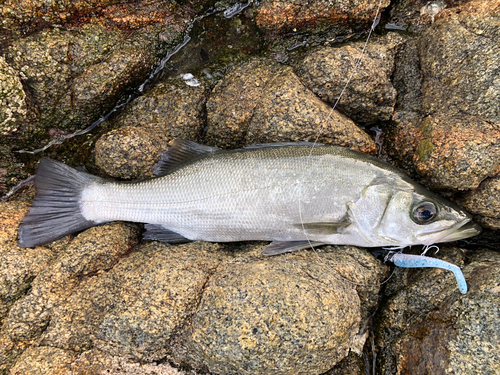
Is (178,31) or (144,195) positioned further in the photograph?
(178,31)

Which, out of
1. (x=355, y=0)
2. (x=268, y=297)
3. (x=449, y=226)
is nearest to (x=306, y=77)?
(x=355, y=0)

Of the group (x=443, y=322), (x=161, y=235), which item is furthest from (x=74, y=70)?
(x=443, y=322)

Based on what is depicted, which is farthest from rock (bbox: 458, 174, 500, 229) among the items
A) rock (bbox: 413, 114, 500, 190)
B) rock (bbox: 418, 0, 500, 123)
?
rock (bbox: 418, 0, 500, 123)

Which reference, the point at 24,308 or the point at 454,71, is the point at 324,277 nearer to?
the point at 454,71

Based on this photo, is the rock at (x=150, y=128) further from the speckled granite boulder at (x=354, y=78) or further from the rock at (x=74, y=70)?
the speckled granite boulder at (x=354, y=78)

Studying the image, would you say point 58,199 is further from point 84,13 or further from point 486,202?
point 486,202

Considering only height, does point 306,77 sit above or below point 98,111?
above

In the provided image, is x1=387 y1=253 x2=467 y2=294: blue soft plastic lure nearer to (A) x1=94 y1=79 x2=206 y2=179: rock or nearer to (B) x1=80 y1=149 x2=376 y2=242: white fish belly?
(B) x1=80 y1=149 x2=376 y2=242: white fish belly
